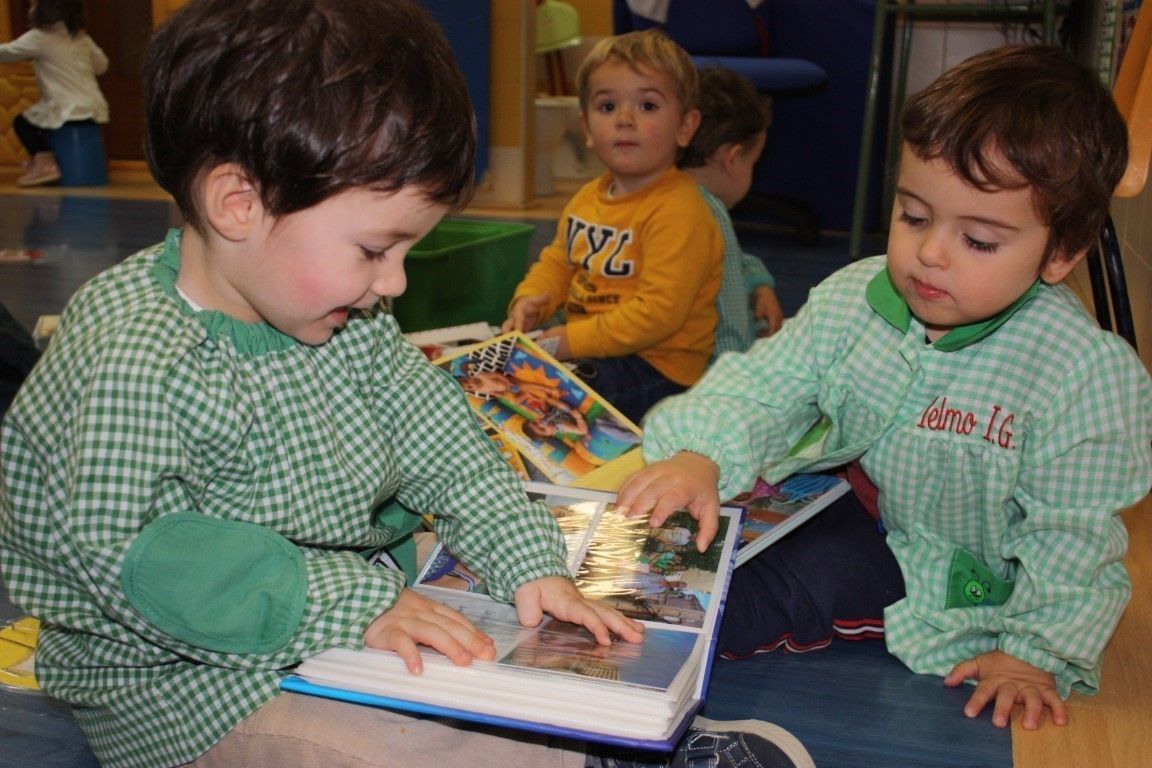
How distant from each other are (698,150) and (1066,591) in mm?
1378

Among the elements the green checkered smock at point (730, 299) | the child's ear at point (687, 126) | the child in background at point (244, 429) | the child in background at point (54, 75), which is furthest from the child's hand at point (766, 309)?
the child in background at point (54, 75)

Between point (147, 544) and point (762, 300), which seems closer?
point (147, 544)

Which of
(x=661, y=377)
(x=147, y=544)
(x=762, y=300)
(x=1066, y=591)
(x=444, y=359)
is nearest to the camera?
(x=147, y=544)

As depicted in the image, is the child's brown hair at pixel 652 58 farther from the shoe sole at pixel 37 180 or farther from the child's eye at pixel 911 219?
the shoe sole at pixel 37 180

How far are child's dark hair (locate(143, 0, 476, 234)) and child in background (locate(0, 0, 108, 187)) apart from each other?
470 centimetres

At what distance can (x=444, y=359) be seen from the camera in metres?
1.53

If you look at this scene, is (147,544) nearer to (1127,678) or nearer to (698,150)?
(1127,678)

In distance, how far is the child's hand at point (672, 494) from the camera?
3.46 ft

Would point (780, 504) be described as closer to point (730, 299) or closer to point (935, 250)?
point (935, 250)

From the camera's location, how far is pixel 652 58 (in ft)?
6.21

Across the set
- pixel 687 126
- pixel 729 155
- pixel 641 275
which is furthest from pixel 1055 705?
pixel 729 155

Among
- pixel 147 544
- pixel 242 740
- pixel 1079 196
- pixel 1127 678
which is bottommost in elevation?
pixel 1127 678

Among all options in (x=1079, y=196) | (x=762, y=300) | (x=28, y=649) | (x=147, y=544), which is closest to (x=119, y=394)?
(x=147, y=544)

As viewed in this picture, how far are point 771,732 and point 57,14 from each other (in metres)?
4.96
